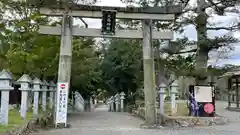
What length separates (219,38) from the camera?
14844 mm

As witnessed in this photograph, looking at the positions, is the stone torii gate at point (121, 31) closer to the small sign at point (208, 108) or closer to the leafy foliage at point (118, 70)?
the small sign at point (208, 108)

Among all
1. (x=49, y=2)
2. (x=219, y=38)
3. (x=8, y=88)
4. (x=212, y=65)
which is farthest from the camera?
(x=212, y=65)

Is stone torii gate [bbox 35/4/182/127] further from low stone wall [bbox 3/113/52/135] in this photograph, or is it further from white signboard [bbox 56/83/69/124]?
low stone wall [bbox 3/113/52/135]

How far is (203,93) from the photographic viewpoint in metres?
14.8

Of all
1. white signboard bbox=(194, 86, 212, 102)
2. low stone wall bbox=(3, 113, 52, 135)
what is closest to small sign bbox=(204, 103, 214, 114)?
white signboard bbox=(194, 86, 212, 102)

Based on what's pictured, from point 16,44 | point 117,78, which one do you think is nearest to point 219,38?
point 16,44

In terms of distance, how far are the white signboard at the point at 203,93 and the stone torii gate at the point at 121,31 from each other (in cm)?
246

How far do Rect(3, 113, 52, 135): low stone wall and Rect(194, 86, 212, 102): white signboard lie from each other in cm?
662

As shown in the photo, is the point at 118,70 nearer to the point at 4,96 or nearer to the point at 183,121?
the point at 183,121

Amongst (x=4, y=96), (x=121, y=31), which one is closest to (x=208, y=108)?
(x=121, y=31)

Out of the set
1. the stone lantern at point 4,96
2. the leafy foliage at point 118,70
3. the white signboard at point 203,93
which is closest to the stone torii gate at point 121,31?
the white signboard at point 203,93

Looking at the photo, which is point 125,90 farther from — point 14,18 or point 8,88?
point 8,88

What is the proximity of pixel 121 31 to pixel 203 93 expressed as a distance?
15.7ft

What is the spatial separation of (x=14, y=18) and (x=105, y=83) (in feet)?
46.9
